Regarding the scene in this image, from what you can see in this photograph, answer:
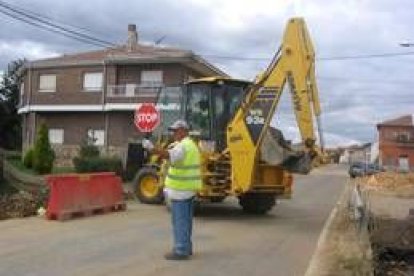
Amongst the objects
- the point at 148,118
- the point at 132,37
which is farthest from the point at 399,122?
the point at 148,118

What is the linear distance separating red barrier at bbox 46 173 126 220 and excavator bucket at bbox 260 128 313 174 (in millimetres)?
3883

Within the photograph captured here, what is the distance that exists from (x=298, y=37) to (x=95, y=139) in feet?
121

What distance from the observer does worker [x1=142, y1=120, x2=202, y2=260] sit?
40.7ft

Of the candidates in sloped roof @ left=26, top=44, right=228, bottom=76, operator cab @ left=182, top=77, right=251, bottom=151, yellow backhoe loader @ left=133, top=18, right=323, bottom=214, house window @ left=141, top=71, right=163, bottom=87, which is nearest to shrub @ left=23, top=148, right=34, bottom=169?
house window @ left=141, top=71, right=163, bottom=87

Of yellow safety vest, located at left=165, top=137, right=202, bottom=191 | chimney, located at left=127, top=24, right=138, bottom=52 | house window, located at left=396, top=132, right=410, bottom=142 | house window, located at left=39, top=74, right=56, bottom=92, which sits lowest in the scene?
yellow safety vest, located at left=165, top=137, right=202, bottom=191

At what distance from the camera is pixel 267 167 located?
63.4 ft

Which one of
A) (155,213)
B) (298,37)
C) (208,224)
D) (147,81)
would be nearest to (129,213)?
(155,213)

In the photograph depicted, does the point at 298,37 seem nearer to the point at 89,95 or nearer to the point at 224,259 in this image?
the point at 224,259

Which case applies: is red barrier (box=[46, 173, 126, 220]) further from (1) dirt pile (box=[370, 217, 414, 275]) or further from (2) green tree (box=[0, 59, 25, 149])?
(2) green tree (box=[0, 59, 25, 149])

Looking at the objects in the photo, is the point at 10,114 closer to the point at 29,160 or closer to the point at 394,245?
the point at 29,160

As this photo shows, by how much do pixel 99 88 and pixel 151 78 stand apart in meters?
3.99

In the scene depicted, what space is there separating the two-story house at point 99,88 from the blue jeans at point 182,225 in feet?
126

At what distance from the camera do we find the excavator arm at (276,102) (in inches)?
703

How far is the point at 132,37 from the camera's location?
57719 mm
